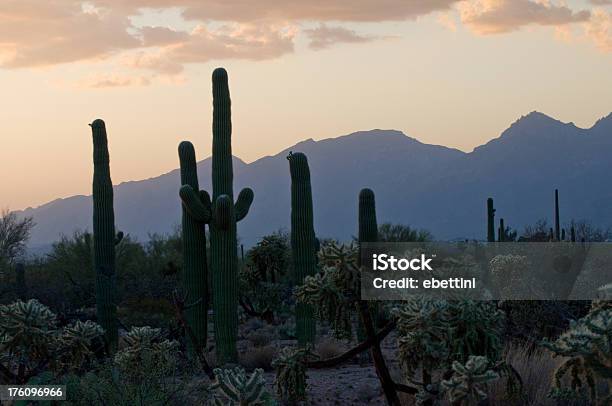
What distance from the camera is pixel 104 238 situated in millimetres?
18172

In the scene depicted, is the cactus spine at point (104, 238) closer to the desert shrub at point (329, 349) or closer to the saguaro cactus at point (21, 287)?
the desert shrub at point (329, 349)

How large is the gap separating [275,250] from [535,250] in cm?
628

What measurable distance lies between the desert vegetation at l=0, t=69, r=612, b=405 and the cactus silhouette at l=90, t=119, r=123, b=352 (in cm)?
3

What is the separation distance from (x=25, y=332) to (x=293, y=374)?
2.99 metres

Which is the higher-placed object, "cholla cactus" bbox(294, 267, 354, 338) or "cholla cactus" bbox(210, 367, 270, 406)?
"cholla cactus" bbox(294, 267, 354, 338)

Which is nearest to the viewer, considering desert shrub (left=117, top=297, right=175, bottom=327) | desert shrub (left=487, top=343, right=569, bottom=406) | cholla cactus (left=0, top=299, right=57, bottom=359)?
cholla cactus (left=0, top=299, right=57, bottom=359)

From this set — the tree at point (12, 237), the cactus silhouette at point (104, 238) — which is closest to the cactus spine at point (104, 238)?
the cactus silhouette at point (104, 238)

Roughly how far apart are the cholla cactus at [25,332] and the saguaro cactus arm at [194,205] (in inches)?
234

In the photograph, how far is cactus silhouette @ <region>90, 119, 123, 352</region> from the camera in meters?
17.5

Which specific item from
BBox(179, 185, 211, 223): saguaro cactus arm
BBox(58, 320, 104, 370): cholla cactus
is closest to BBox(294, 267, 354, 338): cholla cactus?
BBox(58, 320, 104, 370): cholla cactus

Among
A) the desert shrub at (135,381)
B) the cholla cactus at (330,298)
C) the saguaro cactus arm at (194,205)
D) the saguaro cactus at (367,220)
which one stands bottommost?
the desert shrub at (135,381)

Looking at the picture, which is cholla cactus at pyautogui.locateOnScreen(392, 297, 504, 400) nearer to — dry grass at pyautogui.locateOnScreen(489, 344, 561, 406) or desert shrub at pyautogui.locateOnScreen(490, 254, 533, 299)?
dry grass at pyautogui.locateOnScreen(489, 344, 561, 406)

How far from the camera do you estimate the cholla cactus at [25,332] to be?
10203 millimetres

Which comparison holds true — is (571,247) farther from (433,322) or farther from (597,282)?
(433,322)
